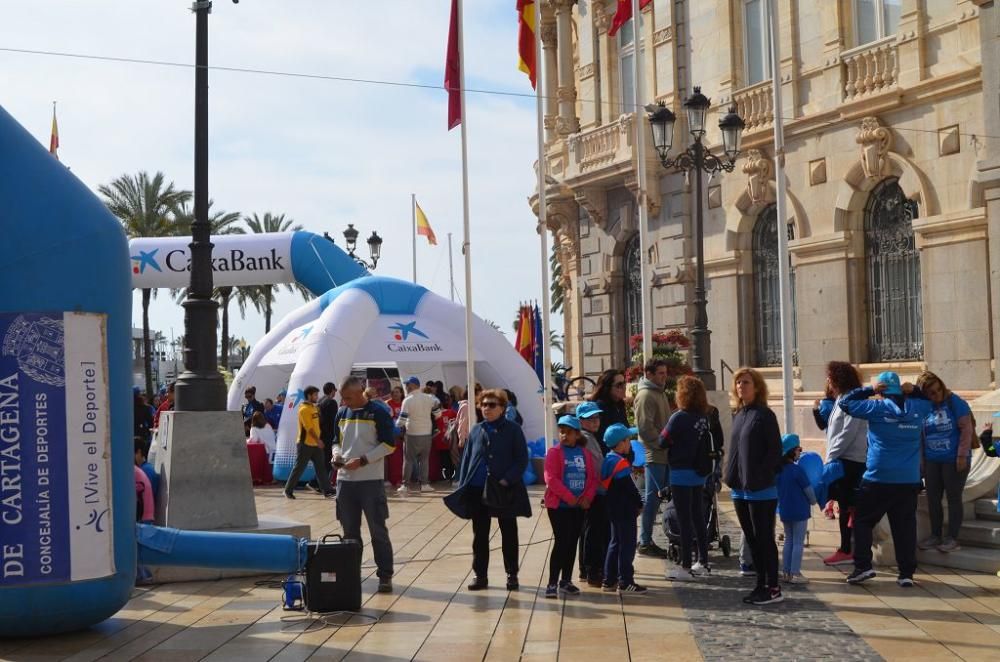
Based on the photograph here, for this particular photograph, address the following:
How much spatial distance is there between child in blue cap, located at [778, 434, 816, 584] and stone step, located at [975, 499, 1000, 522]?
2.12 metres

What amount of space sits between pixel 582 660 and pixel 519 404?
15410 millimetres

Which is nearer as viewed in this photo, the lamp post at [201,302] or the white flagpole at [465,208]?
the lamp post at [201,302]

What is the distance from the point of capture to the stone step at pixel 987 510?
429 inches

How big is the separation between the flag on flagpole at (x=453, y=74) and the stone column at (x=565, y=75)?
11.6m

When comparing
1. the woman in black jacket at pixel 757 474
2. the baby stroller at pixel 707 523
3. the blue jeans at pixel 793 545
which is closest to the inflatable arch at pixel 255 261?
the baby stroller at pixel 707 523

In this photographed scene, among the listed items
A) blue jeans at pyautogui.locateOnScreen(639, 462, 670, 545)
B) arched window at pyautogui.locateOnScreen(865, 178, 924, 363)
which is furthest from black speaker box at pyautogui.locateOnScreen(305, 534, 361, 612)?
arched window at pyautogui.locateOnScreen(865, 178, 924, 363)

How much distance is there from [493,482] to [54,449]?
331cm

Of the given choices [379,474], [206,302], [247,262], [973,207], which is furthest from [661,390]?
[247,262]

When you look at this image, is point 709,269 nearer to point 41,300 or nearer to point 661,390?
point 661,390

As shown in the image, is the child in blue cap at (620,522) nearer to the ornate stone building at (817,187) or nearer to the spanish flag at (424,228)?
the ornate stone building at (817,187)

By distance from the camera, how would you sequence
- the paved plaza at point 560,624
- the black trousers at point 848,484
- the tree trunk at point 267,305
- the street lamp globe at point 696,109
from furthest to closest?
the tree trunk at point 267,305
the street lamp globe at point 696,109
the black trousers at point 848,484
the paved plaza at point 560,624

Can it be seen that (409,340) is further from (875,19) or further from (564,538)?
(564,538)

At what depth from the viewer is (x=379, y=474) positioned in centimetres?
1022

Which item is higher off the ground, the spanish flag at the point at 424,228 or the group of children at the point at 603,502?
the spanish flag at the point at 424,228
